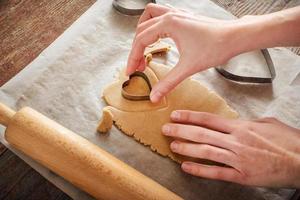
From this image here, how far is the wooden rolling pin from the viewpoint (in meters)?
0.60

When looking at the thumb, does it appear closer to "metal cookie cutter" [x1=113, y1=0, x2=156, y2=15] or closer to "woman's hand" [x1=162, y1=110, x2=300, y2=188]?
"woman's hand" [x1=162, y1=110, x2=300, y2=188]

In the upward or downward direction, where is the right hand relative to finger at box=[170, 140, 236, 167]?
upward

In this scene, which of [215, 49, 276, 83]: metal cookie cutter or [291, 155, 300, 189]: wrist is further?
[215, 49, 276, 83]: metal cookie cutter

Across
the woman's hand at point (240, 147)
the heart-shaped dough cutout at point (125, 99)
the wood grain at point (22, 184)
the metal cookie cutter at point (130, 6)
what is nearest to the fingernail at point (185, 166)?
the woman's hand at point (240, 147)

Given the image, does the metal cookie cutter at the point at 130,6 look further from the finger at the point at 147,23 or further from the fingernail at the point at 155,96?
the fingernail at the point at 155,96

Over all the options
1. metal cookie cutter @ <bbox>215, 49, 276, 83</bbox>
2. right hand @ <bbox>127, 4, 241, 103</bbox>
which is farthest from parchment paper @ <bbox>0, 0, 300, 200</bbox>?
right hand @ <bbox>127, 4, 241, 103</bbox>

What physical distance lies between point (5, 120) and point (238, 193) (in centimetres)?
45

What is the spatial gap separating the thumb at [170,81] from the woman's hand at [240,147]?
0.05 metres

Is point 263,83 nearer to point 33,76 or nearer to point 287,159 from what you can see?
point 287,159

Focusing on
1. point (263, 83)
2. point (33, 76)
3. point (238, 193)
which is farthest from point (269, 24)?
point (33, 76)

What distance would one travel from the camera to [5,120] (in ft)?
2.13

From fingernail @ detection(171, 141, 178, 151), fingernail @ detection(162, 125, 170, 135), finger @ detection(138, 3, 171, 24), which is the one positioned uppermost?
finger @ detection(138, 3, 171, 24)

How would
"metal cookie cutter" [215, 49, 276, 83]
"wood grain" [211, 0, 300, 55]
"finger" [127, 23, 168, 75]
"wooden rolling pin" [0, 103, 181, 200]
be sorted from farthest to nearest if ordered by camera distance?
"wood grain" [211, 0, 300, 55] → "metal cookie cutter" [215, 49, 276, 83] → "finger" [127, 23, 168, 75] → "wooden rolling pin" [0, 103, 181, 200]

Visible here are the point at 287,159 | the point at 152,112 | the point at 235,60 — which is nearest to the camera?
the point at 287,159
